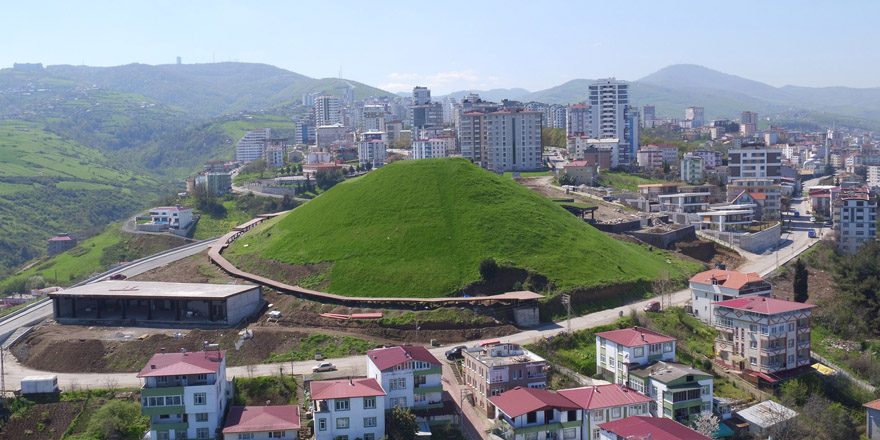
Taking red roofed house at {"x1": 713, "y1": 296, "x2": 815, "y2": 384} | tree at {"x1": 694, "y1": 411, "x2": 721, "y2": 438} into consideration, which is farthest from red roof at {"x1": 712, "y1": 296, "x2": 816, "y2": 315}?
tree at {"x1": 694, "y1": 411, "x2": 721, "y2": 438}

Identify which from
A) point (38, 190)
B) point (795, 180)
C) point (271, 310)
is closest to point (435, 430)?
point (271, 310)

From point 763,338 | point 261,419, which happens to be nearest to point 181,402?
point 261,419

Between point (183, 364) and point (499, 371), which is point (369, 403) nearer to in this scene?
point (499, 371)

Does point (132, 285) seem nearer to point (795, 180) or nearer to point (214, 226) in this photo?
point (214, 226)

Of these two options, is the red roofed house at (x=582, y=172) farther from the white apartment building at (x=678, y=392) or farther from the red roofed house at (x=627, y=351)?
the white apartment building at (x=678, y=392)

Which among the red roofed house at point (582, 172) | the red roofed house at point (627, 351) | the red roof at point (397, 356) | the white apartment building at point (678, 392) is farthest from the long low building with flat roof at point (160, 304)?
the red roofed house at point (582, 172)
